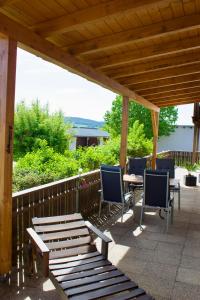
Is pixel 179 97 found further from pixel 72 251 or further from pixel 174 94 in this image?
pixel 72 251

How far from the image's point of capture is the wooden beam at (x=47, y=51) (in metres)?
3.24

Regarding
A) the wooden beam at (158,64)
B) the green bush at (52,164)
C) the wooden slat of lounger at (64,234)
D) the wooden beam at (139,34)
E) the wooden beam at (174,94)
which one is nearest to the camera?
the wooden slat of lounger at (64,234)

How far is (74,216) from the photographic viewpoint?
156 inches

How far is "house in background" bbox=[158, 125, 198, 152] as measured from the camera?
1091 inches

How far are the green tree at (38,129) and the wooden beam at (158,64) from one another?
26.8 feet

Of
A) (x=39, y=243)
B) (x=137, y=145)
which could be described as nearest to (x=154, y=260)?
(x=39, y=243)

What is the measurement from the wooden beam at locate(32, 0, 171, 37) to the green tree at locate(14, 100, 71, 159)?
34.1ft

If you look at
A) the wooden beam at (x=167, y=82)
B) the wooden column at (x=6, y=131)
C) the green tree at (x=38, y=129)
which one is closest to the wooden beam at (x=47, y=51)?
the wooden column at (x=6, y=131)

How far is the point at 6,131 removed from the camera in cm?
329

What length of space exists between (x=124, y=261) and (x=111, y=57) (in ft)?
10.7

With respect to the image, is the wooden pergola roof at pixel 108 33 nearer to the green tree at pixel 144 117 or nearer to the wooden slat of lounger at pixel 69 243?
the wooden slat of lounger at pixel 69 243

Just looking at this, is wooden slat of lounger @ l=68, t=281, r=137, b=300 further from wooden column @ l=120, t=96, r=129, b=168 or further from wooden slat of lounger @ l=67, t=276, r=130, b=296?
wooden column @ l=120, t=96, r=129, b=168

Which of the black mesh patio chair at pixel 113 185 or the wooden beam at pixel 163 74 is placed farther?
the wooden beam at pixel 163 74

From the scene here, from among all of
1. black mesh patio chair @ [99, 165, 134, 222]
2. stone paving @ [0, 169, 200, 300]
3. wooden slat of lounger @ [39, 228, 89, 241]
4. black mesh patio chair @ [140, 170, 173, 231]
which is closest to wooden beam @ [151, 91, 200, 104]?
stone paving @ [0, 169, 200, 300]
